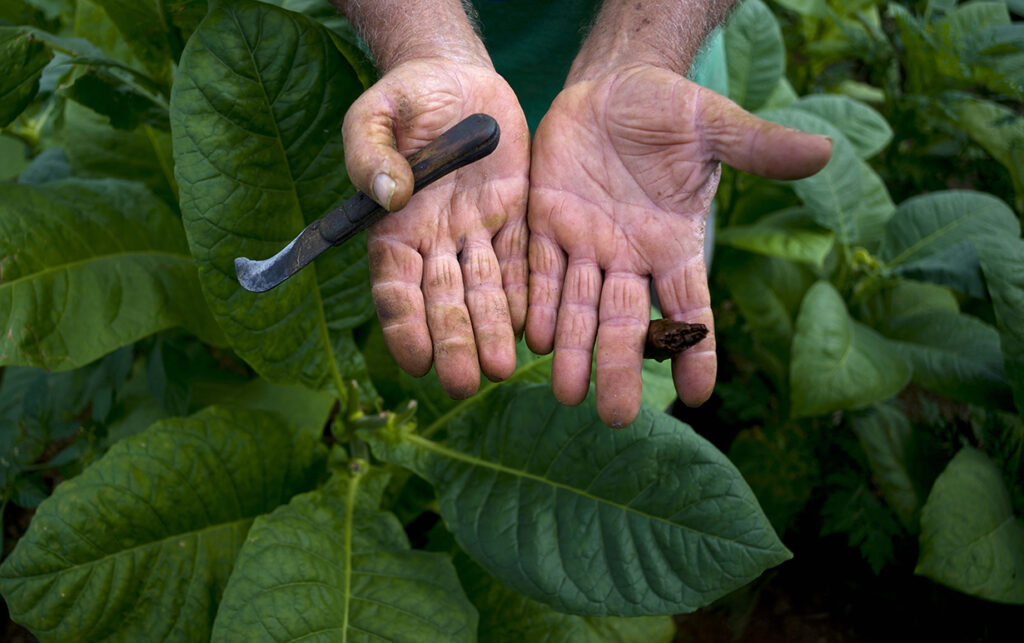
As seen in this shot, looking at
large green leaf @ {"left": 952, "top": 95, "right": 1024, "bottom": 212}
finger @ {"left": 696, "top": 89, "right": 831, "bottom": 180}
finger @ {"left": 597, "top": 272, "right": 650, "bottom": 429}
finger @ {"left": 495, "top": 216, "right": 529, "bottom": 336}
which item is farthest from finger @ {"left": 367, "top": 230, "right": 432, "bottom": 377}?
large green leaf @ {"left": 952, "top": 95, "right": 1024, "bottom": 212}

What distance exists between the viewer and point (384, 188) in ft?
3.33

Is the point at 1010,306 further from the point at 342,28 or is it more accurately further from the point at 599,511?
the point at 342,28

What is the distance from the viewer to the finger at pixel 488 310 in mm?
1165

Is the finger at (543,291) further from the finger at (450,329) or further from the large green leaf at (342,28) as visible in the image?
the large green leaf at (342,28)

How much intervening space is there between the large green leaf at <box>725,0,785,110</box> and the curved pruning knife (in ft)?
4.63

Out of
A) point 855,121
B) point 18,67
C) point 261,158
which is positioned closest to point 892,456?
point 855,121

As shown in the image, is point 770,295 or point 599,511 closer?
point 599,511

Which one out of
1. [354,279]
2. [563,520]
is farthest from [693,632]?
[354,279]

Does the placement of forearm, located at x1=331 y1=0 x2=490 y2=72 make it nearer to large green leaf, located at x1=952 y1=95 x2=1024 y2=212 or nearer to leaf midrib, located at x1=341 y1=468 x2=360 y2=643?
leaf midrib, located at x1=341 y1=468 x2=360 y2=643

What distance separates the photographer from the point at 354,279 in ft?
4.71

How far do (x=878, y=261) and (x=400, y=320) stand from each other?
1.49 metres

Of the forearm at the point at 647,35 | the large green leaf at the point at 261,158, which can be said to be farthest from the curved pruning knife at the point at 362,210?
the forearm at the point at 647,35

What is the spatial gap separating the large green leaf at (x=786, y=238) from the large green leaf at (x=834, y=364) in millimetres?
115

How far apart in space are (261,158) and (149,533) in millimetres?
679
